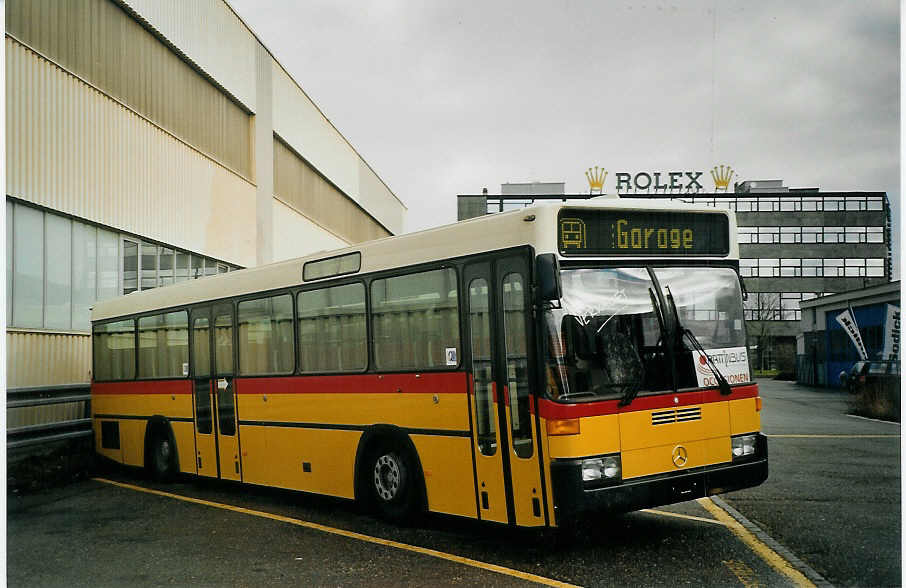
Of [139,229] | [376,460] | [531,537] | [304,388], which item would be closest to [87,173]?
[139,229]

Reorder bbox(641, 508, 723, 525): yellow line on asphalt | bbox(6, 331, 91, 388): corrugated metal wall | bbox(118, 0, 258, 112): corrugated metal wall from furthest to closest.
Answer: bbox(118, 0, 258, 112): corrugated metal wall → bbox(6, 331, 91, 388): corrugated metal wall → bbox(641, 508, 723, 525): yellow line on asphalt

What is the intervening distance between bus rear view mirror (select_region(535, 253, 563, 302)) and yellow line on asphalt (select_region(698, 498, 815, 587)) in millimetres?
2645

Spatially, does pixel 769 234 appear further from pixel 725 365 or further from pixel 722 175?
pixel 725 365

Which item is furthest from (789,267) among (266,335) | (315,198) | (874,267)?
(266,335)

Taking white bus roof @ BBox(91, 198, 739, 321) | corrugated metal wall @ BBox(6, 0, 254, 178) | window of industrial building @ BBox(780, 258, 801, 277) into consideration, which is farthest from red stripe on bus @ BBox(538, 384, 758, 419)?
window of industrial building @ BBox(780, 258, 801, 277)

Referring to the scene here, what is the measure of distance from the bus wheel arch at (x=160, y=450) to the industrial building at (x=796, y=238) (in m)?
66.8

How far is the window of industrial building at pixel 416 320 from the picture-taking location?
8.66m

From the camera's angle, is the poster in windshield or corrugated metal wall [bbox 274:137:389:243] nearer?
the poster in windshield

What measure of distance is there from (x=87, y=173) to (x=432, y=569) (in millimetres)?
13441

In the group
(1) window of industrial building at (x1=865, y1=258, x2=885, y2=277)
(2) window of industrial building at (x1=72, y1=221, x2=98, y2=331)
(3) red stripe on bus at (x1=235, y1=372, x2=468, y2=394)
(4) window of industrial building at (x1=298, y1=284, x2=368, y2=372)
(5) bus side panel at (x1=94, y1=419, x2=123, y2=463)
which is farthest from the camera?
(1) window of industrial building at (x1=865, y1=258, x2=885, y2=277)

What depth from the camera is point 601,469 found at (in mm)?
7312

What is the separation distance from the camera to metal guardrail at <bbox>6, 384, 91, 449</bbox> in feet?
45.6

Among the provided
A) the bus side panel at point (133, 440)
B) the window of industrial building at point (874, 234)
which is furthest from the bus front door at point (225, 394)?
the window of industrial building at point (874, 234)

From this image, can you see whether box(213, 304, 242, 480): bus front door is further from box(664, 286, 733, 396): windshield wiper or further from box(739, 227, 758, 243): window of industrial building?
box(739, 227, 758, 243): window of industrial building
